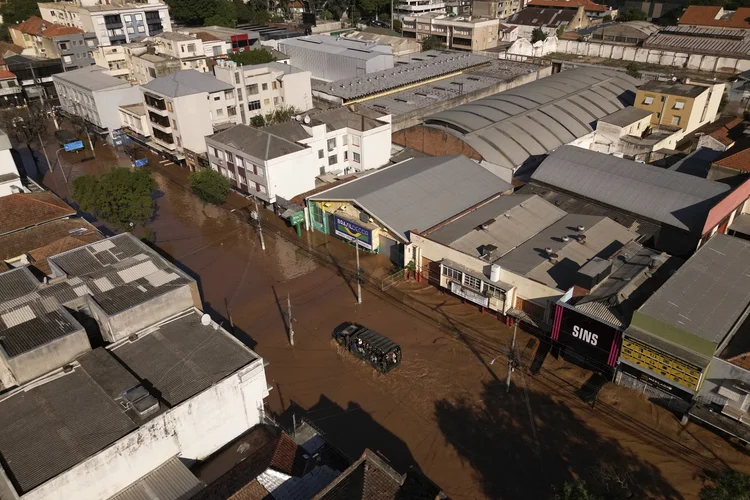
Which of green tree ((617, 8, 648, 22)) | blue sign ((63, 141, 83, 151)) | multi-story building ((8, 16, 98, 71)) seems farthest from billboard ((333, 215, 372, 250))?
green tree ((617, 8, 648, 22))

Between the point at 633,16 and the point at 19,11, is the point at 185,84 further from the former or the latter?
the point at 633,16

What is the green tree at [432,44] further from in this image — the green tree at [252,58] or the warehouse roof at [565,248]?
the warehouse roof at [565,248]

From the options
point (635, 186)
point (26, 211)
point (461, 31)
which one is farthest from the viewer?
point (461, 31)

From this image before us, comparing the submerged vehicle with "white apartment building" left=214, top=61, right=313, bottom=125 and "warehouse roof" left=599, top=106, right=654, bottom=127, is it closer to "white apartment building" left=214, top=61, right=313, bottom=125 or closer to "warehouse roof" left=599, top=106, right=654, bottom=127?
"warehouse roof" left=599, top=106, right=654, bottom=127

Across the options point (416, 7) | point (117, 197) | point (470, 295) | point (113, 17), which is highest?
point (113, 17)

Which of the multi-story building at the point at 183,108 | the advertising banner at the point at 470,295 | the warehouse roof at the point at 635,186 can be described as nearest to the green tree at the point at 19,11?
the multi-story building at the point at 183,108

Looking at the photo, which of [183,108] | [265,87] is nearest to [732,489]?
[183,108]
